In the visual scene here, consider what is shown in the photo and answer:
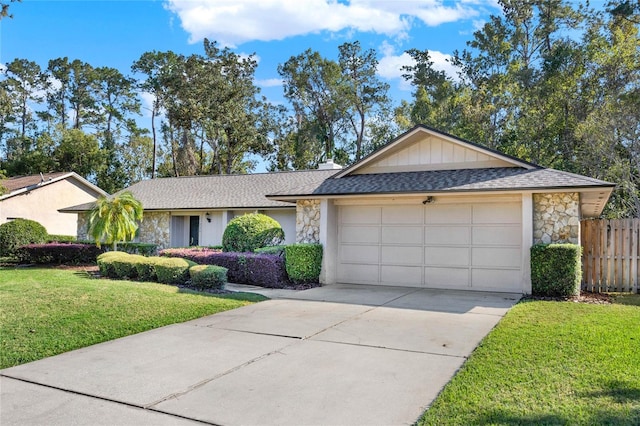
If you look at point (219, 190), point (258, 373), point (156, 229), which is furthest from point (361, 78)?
→ point (258, 373)

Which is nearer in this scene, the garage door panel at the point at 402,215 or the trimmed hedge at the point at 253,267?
the garage door panel at the point at 402,215

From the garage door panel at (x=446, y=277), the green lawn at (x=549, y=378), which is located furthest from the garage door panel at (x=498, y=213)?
the green lawn at (x=549, y=378)

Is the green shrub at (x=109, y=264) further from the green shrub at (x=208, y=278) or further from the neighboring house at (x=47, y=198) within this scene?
the neighboring house at (x=47, y=198)

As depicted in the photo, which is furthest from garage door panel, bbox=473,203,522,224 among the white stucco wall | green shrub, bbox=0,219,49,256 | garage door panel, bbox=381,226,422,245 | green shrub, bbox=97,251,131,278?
the white stucco wall

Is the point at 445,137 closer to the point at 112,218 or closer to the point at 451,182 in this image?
the point at 451,182

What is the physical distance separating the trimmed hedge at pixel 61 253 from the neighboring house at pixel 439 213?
9.74 meters

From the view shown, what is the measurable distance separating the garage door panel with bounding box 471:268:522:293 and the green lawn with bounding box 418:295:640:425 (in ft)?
11.6

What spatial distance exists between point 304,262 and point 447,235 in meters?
3.76

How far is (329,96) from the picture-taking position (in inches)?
1500

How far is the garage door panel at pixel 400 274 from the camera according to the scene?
12.1 metres

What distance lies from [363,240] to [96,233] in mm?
9389

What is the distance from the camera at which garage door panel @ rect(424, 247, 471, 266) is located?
11.5 m

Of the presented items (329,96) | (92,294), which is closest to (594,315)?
(92,294)

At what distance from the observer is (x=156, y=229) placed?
21.5 meters
